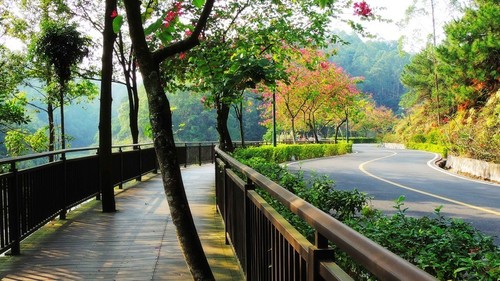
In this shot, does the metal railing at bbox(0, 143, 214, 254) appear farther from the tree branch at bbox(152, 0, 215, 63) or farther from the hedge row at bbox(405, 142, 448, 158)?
the hedge row at bbox(405, 142, 448, 158)

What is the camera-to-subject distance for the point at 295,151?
1115 inches

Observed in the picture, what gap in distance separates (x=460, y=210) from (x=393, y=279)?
9.14 m

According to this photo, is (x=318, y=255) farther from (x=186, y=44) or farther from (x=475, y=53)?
(x=475, y=53)

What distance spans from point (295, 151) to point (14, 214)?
23.7 metres

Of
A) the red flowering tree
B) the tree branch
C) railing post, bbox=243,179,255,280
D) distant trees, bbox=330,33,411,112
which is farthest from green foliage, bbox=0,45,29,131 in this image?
distant trees, bbox=330,33,411,112

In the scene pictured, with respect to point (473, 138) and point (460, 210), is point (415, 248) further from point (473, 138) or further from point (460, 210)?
point (473, 138)

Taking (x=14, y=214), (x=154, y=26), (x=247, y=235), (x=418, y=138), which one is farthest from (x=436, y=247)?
(x=418, y=138)

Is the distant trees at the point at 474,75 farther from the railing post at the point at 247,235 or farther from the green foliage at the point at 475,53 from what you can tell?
the railing post at the point at 247,235

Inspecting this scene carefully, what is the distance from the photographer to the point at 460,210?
9227 millimetres

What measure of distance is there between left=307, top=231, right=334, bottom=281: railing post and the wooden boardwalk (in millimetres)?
3000

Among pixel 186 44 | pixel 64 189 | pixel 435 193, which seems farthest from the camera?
pixel 435 193

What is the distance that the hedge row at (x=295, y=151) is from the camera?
75.5ft

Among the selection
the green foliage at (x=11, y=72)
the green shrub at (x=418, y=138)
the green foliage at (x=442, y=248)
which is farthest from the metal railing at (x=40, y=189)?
the green shrub at (x=418, y=138)

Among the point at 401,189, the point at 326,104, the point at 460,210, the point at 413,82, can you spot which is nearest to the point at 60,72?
the point at 401,189
